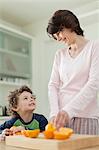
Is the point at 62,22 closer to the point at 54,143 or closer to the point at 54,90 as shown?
the point at 54,90

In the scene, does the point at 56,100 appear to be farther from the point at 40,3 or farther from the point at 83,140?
the point at 40,3

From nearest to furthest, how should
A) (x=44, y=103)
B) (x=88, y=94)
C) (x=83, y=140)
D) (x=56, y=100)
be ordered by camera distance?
(x=83, y=140)
(x=88, y=94)
(x=56, y=100)
(x=44, y=103)

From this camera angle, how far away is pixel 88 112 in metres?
1.23

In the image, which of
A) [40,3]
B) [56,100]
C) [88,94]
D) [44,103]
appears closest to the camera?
[88,94]

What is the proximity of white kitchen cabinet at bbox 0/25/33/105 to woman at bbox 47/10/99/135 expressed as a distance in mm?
2414

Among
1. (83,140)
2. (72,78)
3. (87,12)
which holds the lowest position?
(83,140)

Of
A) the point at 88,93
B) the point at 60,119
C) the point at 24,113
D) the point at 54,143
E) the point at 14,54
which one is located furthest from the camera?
the point at 14,54

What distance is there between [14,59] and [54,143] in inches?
127

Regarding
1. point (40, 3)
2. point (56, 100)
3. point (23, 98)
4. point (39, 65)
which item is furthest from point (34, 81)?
point (56, 100)

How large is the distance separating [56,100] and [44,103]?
2.80 metres

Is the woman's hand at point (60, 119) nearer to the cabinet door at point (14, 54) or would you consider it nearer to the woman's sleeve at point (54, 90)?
the woman's sleeve at point (54, 90)

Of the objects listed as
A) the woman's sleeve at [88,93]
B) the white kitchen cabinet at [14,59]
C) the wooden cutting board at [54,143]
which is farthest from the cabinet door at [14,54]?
the wooden cutting board at [54,143]

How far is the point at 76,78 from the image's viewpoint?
1.25 metres

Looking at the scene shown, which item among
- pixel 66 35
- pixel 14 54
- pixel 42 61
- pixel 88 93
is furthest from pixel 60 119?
pixel 42 61
